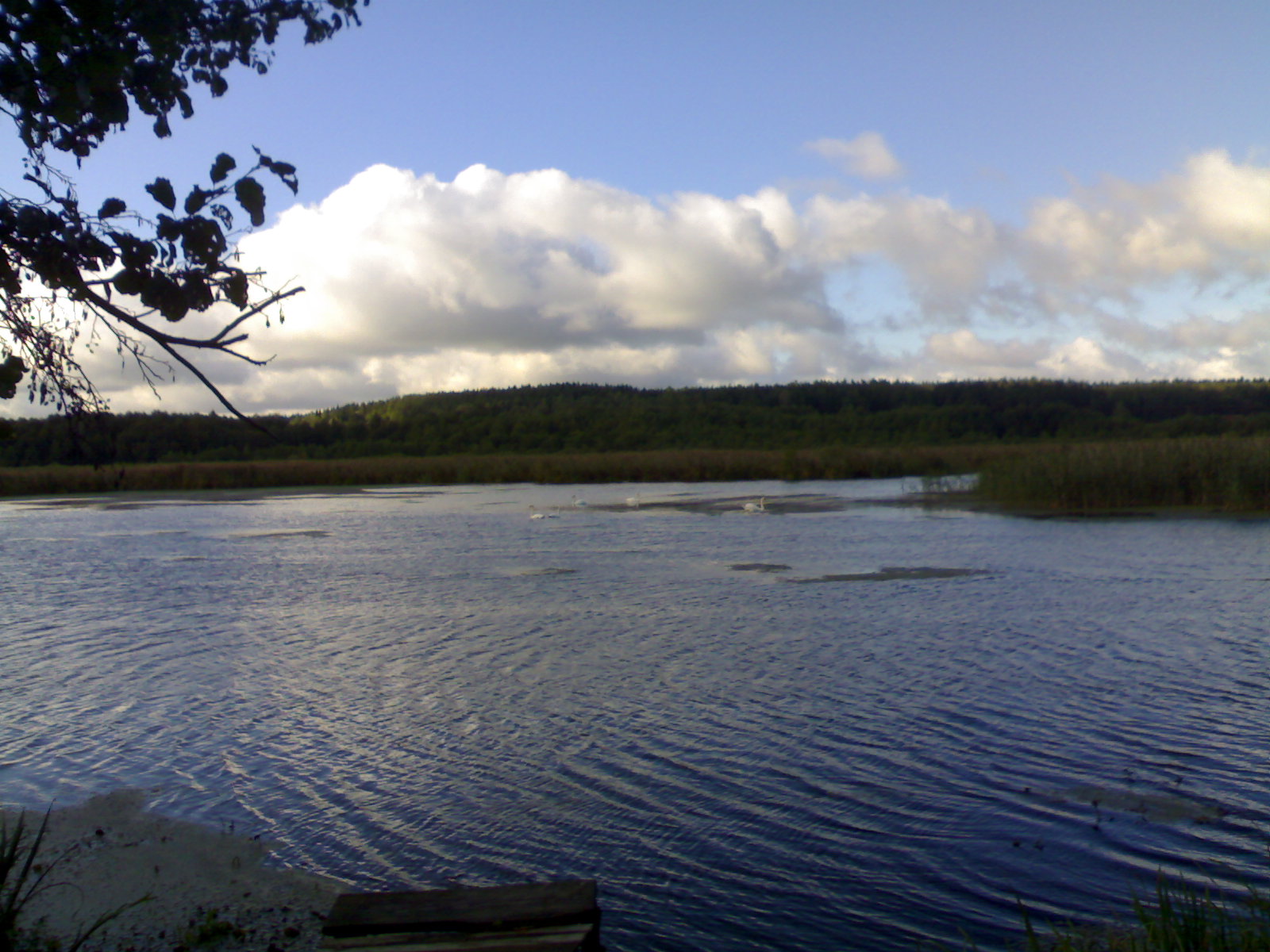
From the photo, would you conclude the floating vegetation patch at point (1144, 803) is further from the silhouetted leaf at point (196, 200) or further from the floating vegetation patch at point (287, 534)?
the floating vegetation patch at point (287, 534)

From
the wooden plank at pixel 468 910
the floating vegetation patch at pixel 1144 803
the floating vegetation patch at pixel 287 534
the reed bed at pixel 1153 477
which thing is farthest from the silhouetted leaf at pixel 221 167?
the reed bed at pixel 1153 477

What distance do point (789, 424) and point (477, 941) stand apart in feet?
242

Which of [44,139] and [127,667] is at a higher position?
[44,139]

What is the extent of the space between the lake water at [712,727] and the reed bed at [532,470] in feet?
92.6

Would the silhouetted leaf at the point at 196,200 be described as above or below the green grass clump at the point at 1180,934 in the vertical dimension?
above

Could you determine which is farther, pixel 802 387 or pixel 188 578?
pixel 802 387

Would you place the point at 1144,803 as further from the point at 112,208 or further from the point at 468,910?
the point at 112,208

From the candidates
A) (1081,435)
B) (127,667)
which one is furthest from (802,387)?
(127,667)

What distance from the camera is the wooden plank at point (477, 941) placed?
3.16m

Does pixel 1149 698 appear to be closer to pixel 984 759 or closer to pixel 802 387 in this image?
pixel 984 759

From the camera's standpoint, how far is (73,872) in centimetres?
506

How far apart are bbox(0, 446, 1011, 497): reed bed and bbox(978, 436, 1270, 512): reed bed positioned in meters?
16.8

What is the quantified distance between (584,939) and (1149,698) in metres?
5.88

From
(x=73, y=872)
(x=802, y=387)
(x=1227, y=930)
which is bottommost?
(x=73, y=872)
